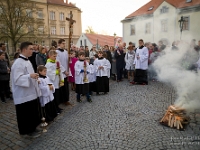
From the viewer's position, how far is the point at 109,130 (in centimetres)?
391

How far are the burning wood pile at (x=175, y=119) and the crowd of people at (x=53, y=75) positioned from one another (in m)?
2.81

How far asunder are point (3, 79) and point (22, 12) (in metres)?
19.5

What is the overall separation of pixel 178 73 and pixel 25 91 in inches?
265

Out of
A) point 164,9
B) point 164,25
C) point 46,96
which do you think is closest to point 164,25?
point 164,25

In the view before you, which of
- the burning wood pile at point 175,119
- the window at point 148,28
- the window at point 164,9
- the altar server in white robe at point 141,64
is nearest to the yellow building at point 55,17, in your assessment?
the window at point 148,28

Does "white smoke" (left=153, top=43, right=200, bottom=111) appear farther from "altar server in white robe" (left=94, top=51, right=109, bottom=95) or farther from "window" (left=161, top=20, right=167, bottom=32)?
"altar server in white robe" (left=94, top=51, right=109, bottom=95)

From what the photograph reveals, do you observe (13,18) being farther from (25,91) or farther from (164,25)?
(25,91)

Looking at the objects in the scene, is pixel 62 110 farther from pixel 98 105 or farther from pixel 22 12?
pixel 22 12

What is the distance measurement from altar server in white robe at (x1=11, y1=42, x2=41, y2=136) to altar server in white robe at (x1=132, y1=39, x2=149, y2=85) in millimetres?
5751

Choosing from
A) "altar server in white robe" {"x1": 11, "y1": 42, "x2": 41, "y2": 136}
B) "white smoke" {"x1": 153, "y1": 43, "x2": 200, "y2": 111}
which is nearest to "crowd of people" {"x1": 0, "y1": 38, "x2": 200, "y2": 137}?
"altar server in white robe" {"x1": 11, "y1": 42, "x2": 41, "y2": 136}

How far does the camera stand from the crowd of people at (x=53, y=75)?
3.71 m

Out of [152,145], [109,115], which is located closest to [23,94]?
[109,115]

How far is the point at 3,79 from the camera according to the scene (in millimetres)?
6586

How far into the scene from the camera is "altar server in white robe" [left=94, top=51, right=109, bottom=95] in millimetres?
7125
